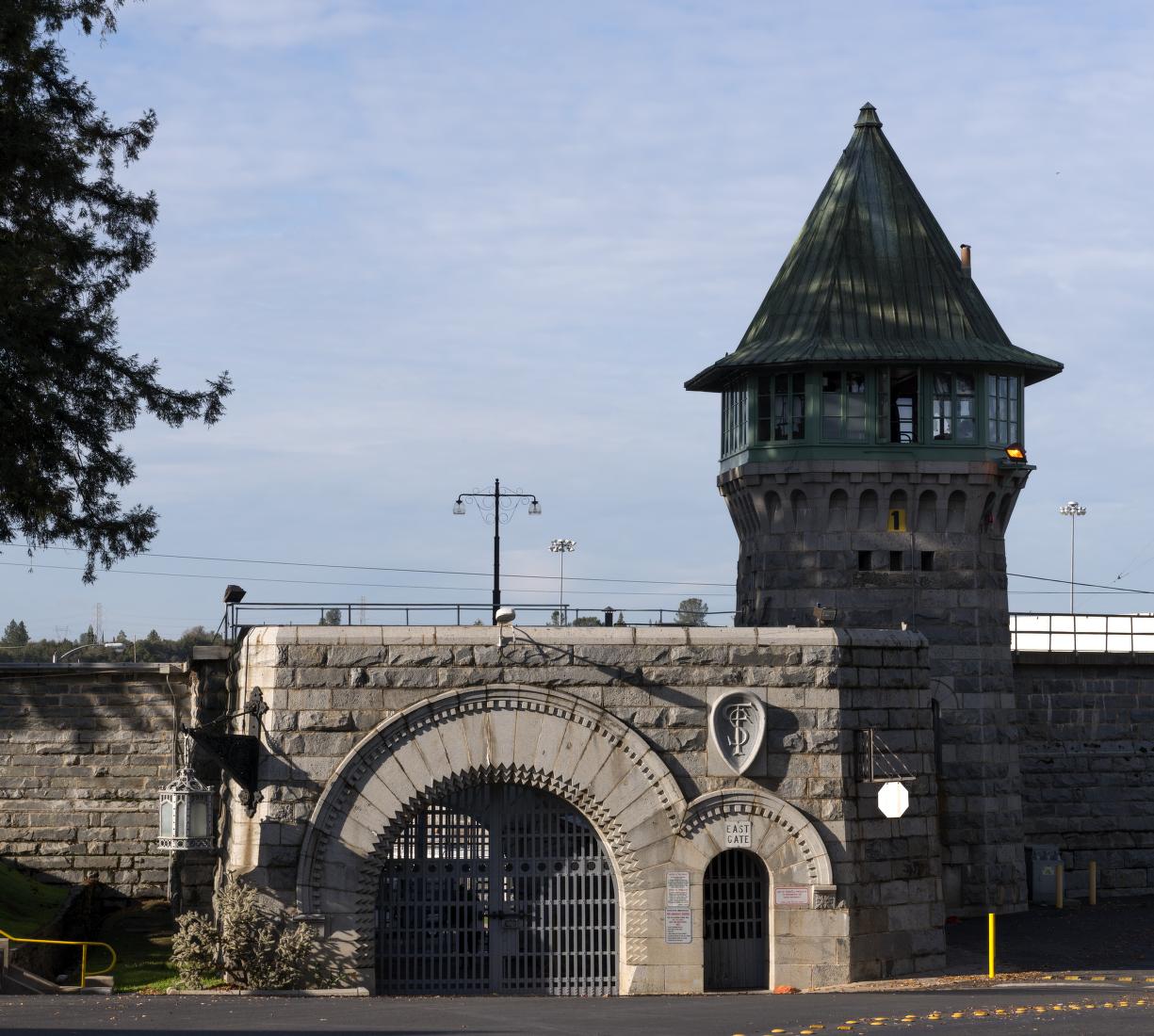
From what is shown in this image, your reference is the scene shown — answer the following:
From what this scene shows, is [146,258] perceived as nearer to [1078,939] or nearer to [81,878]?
[81,878]

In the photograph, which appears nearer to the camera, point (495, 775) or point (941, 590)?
point (495, 775)

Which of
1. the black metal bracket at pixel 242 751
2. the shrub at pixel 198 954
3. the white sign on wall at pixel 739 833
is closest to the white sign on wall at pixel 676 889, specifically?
the white sign on wall at pixel 739 833

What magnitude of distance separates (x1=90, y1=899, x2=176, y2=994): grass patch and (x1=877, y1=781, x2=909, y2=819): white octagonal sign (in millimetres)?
9462

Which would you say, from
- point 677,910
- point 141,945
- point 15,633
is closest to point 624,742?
point 677,910

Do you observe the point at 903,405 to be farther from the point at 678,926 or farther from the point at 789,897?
the point at 678,926

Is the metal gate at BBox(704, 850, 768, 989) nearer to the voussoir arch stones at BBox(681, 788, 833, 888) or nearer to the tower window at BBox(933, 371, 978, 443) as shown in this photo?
the voussoir arch stones at BBox(681, 788, 833, 888)

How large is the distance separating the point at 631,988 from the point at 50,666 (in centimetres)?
1238

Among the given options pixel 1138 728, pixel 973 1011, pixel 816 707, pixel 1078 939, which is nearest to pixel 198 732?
pixel 816 707

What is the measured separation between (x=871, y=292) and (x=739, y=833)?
13416 mm

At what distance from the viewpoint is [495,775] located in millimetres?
23203

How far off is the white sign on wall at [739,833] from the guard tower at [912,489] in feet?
30.4

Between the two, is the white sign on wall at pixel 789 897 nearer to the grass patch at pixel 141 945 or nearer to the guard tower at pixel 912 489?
the grass patch at pixel 141 945

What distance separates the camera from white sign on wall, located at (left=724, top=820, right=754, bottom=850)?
76.7ft

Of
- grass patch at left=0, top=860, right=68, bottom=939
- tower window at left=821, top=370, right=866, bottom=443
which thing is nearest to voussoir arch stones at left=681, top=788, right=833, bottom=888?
grass patch at left=0, top=860, right=68, bottom=939
